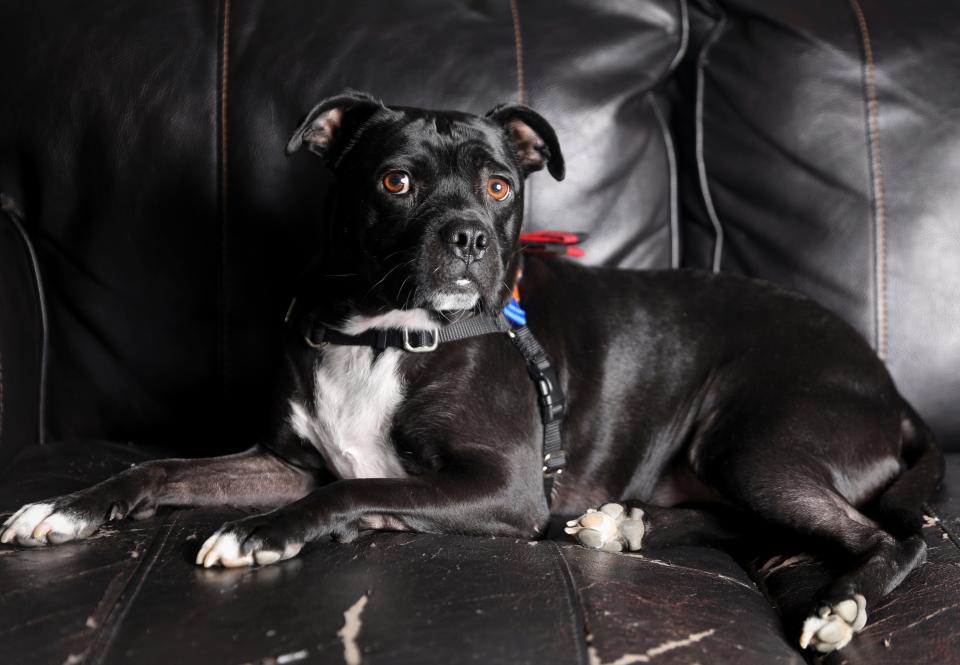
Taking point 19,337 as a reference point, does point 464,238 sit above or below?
above

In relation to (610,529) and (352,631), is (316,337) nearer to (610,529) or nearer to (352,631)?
(610,529)

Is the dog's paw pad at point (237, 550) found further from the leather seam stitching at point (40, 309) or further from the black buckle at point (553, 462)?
the leather seam stitching at point (40, 309)

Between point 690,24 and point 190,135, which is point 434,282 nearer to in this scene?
point 190,135

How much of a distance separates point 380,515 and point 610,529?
539 millimetres

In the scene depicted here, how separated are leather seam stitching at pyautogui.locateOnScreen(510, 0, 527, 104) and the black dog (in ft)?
1.04

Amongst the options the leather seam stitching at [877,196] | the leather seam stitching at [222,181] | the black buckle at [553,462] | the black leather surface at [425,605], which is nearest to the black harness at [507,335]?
the black buckle at [553,462]

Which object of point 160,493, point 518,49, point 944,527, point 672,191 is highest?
point 518,49

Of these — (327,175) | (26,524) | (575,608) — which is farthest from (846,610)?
(327,175)

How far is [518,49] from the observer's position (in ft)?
9.65

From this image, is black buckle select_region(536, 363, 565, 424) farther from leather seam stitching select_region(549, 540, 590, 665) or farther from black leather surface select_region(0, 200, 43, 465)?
black leather surface select_region(0, 200, 43, 465)

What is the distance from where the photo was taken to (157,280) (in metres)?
2.87

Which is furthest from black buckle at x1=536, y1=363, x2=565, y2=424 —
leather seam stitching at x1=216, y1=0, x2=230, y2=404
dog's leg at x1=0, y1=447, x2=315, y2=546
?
leather seam stitching at x1=216, y1=0, x2=230, y2=404

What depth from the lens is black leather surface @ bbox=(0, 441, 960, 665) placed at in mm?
1559

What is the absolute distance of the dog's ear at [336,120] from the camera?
7.83 ft
